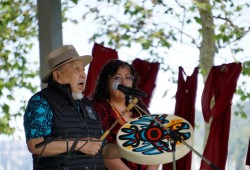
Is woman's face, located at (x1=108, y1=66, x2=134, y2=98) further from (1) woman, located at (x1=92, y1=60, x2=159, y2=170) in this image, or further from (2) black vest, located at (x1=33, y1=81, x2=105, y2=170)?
(2) black vest, located at (x1=33, y1=81, x2=105, y2=170)

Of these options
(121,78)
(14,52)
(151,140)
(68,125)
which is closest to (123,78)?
(121,78)

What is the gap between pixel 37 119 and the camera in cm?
346

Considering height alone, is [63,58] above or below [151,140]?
above

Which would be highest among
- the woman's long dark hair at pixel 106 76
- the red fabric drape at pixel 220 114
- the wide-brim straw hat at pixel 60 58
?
the wide-brim straw hat at pixel 60 58

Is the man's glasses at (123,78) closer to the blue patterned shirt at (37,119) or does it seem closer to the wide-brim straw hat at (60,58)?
the wide-brim straw hat at (60,58)

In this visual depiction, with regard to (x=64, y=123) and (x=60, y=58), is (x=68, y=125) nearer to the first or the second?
(x=64, y=123)

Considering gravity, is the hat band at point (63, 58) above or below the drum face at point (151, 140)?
above

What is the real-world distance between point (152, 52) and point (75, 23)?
3.77 ft

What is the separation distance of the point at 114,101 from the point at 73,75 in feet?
2.30

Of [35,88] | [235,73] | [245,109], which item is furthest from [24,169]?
[235,73]

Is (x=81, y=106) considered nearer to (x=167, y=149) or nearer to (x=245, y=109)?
(x=167, y=149)

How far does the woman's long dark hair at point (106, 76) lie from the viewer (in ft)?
13.9

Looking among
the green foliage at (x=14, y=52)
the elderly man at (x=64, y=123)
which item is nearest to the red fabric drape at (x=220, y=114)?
the elderly man at (x=64, y=123)

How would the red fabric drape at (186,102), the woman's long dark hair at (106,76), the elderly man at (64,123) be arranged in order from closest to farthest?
the elderly man at (64,123)
the woman's long dark hair at (106,76)
the red fabric drape at (186,102)
